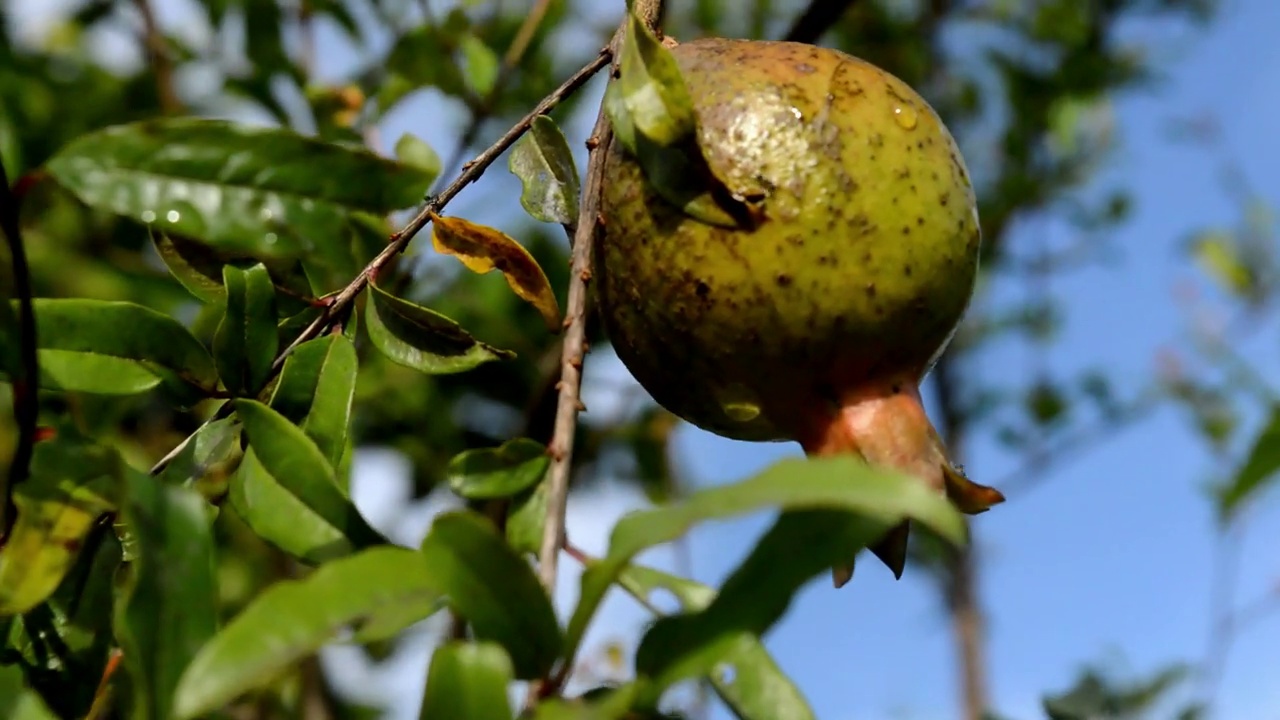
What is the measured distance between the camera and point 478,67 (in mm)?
1496

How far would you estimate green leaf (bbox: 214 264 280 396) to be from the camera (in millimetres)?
791

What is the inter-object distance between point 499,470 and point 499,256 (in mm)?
213

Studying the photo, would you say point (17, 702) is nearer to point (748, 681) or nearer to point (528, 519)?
point (528, 519)

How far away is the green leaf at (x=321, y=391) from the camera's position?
2.49ft

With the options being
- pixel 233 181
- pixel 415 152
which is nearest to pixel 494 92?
pixel 415 152

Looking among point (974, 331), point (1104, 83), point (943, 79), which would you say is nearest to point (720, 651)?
point (1104, 83)

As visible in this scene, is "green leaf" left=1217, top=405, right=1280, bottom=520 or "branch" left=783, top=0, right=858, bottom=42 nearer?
"green leaf" left=1217, top=405, right=1280, bottom=520

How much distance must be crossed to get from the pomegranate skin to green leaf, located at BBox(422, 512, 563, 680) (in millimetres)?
275

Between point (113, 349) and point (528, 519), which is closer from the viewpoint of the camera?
point (528, 519)

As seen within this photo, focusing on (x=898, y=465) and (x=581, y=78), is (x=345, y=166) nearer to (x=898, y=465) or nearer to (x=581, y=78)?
(x=581, y=78)

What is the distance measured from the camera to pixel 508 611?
0.55m

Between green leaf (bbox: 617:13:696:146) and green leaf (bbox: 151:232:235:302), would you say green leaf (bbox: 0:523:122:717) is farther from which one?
green leaf (bbox: 617:13:696:146)

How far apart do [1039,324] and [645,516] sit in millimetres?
3877

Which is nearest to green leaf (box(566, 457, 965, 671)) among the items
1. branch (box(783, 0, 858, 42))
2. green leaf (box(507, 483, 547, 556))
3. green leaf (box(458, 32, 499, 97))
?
green leaf (box(507, 483, 547, 556))
